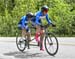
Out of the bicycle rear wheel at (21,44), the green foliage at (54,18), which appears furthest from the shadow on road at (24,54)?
the green foliage at (54,18)

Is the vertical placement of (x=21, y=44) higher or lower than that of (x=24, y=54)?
higher

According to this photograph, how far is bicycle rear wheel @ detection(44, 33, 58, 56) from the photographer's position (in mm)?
10398

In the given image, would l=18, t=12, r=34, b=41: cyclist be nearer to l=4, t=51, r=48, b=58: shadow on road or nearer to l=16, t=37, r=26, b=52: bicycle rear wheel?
l=16, t=37, r=26, b=52: bicycle rear wheel

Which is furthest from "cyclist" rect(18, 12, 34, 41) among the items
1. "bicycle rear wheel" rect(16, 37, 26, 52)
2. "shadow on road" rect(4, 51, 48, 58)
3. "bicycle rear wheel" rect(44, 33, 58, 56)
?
"bicycle rear wheel" rect(44, 33, 58, 56)

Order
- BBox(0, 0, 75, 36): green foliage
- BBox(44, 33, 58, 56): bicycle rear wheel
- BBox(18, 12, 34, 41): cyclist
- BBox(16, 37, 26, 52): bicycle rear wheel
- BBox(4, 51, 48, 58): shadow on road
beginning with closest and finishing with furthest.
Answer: BBox(44, 33, 58, 56): bicycle rear wheel, BBox(4, 51, 48, 58): shadow on road, BBox(18, 12, 34, 41): cyclist, BBox(16, 37, 26, 52): bicycle rear wheel, BBox(0, 0, 75, 36): green foliage

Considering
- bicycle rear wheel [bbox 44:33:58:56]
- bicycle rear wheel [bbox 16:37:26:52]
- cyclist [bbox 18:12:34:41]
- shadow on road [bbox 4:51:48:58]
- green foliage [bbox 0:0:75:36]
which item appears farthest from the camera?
green foliage [bbox 0:0:75:36]

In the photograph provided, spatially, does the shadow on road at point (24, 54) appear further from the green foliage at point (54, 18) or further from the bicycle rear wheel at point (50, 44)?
the green foliage at point (54, 18)

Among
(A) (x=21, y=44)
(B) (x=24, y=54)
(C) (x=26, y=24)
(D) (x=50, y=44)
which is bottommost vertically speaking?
(B) (x=24, y=54)

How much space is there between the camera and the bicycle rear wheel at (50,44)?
1040 cm

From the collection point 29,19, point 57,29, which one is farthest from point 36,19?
point 57,29

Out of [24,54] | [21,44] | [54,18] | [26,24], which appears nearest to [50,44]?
[24,54]

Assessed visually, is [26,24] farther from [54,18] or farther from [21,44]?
[54,18]

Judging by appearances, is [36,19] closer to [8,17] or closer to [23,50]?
[23,50]

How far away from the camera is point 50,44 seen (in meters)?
10.5
